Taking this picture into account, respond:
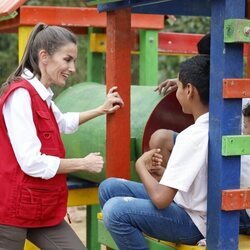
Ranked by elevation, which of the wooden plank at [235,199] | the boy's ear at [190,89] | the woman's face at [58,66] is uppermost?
the woman's face at [58,66]

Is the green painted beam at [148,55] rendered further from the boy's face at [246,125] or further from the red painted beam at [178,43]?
the boy's face at [246,125]

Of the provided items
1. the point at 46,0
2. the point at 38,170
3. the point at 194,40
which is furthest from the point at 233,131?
the point at 46,0

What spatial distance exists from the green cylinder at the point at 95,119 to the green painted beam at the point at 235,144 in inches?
44.8

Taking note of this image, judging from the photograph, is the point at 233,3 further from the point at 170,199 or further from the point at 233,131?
the point at 170,199

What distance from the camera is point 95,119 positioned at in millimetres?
4656

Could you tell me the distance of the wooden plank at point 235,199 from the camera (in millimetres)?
2971

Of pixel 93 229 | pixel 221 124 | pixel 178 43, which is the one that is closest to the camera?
pixel 221 124

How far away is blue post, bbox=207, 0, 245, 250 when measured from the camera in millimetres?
2928

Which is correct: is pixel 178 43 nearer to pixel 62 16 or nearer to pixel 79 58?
pixel 62 16

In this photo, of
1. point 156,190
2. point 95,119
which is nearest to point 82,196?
point 95,119

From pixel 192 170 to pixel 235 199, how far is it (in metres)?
0.23

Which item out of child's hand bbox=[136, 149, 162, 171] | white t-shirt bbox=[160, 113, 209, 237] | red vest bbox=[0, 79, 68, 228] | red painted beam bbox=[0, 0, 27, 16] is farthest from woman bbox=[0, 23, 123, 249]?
red painted beam bbox=[0, 0, 27, 16]

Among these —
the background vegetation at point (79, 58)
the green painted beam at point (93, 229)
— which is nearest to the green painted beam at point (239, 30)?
the green painted beam at point (93, 229)

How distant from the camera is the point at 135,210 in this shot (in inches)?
125
